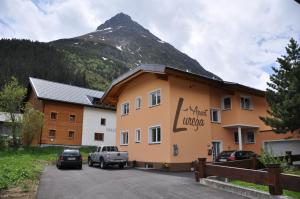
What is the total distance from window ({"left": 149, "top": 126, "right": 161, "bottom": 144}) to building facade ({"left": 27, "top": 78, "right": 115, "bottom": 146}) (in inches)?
791

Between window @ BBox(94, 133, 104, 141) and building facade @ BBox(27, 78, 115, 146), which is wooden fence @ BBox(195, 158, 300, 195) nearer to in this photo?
building facade @ BBox(27, 78, 115, 146)

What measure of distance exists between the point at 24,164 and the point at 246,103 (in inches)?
754

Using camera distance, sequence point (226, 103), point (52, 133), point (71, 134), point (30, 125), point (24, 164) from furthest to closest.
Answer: point (71, 134) < point (52, 133) < point (30, 125) < point (226, 103) < point (24, 164)

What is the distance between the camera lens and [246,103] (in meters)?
28.4

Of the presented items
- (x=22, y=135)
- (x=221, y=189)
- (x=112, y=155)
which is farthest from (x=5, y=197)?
(x=22, y=135)

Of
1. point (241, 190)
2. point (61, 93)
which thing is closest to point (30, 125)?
point (61, 93)

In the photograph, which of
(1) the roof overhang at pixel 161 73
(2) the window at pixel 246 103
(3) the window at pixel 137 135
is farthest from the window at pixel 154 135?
(2) the window at pixel 246 103

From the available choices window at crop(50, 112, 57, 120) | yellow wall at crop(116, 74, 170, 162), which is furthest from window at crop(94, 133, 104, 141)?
yellow wall at crop(116, 74, 170, 162)

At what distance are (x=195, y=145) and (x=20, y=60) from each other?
3989 inches

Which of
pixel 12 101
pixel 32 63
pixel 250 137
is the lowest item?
pixel 250 137

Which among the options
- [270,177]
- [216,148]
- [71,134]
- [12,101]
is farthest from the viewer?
[71,134]

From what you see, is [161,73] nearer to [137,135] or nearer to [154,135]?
[154,135]

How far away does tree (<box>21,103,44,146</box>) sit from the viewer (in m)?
36.8

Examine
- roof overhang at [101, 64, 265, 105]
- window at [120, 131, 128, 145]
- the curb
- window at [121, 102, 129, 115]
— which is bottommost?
the curb
